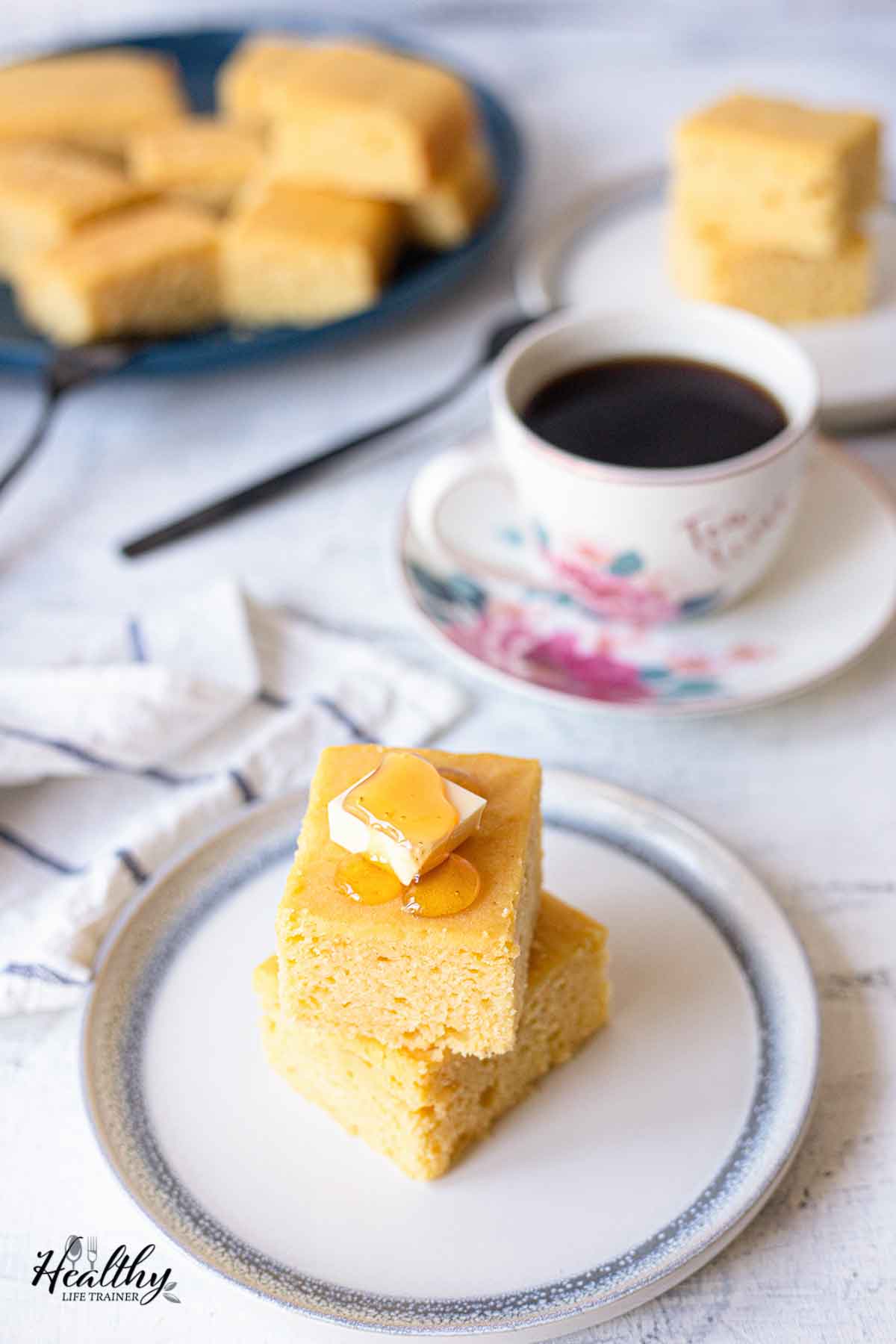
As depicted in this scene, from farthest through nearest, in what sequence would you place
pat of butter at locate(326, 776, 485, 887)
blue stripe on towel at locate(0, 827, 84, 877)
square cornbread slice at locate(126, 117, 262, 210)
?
square cornbread slice at locate(126, 117, 262, 210)
blue stripe on towel at locate(0, 827, 84, 877)
pat of butter at locate(326, 776, 485, 887)

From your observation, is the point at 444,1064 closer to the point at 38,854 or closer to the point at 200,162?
the point at 38,854

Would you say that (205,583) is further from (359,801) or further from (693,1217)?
(693,1217)

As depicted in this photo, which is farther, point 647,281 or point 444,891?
point 647,281

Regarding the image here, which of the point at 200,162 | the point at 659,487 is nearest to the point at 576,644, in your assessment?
the point at 659,487

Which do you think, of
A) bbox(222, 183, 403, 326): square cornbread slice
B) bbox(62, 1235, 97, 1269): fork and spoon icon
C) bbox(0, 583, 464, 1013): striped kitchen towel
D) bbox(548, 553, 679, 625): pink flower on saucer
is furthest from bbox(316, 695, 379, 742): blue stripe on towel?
bbox(222, 183, 403, 326): square cornbread slice

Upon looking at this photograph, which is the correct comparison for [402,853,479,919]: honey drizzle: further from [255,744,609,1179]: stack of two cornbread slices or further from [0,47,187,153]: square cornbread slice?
[0,47,187,153]: square cornbread slice
